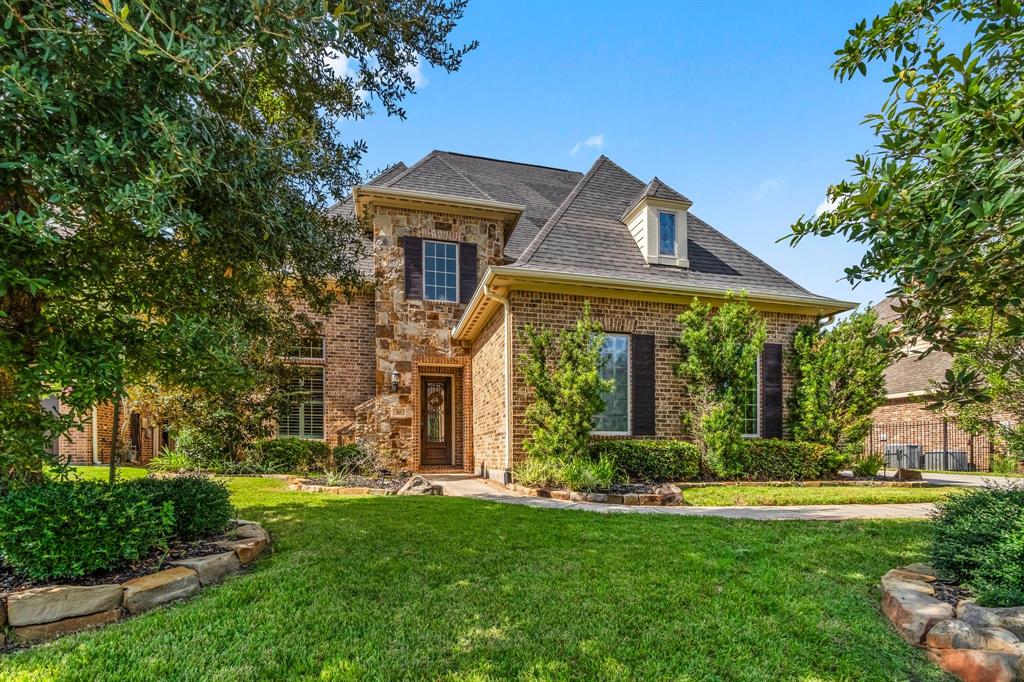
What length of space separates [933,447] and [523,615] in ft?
64.3

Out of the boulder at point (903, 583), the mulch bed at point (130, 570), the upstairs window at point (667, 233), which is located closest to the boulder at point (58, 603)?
the mulch bed at point (130, 570)

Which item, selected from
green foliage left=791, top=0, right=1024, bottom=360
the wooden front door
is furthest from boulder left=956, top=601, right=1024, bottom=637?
the wooden front door

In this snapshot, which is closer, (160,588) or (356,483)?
(160,588)

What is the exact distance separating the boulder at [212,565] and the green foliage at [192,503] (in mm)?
431

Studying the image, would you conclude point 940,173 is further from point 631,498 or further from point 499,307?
point 499,307

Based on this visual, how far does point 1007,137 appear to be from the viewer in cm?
233

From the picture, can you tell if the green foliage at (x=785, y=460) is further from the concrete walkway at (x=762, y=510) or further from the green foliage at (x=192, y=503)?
the green foliage at (x=192, y=503)

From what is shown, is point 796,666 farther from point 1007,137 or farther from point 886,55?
point 886,55

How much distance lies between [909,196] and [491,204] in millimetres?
10012

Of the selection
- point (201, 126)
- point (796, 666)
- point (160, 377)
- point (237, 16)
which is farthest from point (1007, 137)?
point (160, 377)

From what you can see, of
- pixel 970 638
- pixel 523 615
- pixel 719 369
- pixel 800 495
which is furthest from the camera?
pixel 719 369

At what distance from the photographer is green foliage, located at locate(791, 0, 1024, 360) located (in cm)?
233

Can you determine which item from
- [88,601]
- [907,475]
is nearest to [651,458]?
[907,475]

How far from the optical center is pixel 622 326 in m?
9.64
